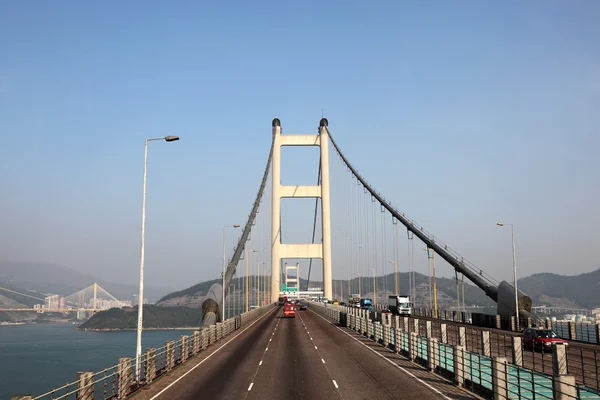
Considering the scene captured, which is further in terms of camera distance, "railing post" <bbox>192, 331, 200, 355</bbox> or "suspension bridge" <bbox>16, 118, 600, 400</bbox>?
"railing post" <bbox>192, 331, 200, 355</bbox>

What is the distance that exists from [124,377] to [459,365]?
39.1ft

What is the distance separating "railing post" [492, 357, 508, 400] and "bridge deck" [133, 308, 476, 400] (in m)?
1.72

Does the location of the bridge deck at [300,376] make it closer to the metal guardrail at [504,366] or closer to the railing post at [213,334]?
the metal guardrail at [504,366]

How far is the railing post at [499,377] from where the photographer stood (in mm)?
16359

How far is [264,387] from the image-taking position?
20547 millimetres

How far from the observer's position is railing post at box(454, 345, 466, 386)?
2052cm

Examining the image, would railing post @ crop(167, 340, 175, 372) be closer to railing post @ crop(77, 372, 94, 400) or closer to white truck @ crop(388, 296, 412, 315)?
railing post @ crop(77, 372, 94, 400)

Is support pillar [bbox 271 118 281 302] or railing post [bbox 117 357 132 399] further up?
support pillar [bbox 271 118 281 302]

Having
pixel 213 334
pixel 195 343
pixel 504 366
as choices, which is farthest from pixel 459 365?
pixel 213 334

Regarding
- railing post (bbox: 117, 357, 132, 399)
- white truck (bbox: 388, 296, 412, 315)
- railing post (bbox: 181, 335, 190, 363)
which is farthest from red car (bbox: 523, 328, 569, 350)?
white truck (bbox: 388, 296, 412, 315)

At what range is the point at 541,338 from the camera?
3228 centimetres

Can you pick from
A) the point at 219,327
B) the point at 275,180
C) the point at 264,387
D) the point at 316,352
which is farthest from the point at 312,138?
the point at 264,387

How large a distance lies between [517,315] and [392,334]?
862 inches

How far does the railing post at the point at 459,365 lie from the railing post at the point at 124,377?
1182cm
